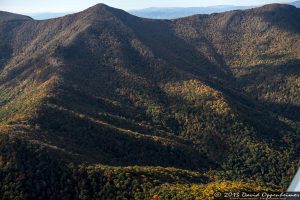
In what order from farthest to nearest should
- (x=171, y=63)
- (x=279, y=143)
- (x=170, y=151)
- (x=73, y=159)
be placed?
1. (x=171, y=63)
2. (x=279, y=143)
3. (x=170, y=151)
4. (x=73, y=159)

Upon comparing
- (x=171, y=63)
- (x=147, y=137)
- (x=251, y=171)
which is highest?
(x=171, y=63)

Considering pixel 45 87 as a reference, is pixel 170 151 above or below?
below

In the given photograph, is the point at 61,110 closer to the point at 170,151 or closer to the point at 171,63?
the point at 170,151

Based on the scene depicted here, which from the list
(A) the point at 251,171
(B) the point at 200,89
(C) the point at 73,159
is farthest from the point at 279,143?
(C) the point at 73,159

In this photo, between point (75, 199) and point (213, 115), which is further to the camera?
point (213, 115)

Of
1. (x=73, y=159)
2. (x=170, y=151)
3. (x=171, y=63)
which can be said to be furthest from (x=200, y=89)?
(x=73, y=159)

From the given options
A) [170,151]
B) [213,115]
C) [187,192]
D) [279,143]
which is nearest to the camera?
[187,192]
